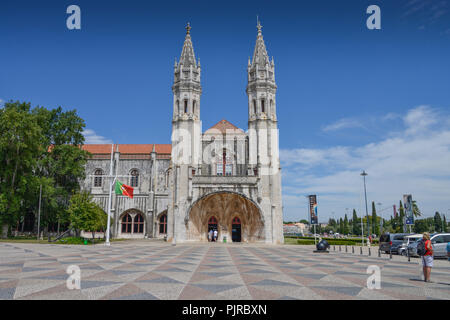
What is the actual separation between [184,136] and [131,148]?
14.6 metres

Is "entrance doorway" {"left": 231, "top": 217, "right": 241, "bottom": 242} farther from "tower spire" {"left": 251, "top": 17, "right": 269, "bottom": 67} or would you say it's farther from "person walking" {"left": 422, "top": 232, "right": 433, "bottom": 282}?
"person walking" {"left": 422, "top": 232, "right": 433, "bottom": 282}

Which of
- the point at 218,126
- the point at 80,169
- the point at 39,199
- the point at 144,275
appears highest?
the point at 218,126

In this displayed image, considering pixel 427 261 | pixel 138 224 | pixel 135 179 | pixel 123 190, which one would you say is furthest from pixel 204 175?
pixel 427 261

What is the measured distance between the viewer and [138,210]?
4294cm

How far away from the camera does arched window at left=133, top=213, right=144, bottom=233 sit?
141 ft

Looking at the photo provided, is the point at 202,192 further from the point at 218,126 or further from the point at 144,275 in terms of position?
the point at 144,275

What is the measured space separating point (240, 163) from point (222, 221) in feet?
25.8

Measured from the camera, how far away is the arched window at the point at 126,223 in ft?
141

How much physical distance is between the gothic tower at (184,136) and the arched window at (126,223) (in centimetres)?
1072

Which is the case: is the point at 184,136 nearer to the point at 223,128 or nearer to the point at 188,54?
the point at 223,128

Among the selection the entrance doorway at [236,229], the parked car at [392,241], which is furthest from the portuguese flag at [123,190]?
the parked car at [392,241]
